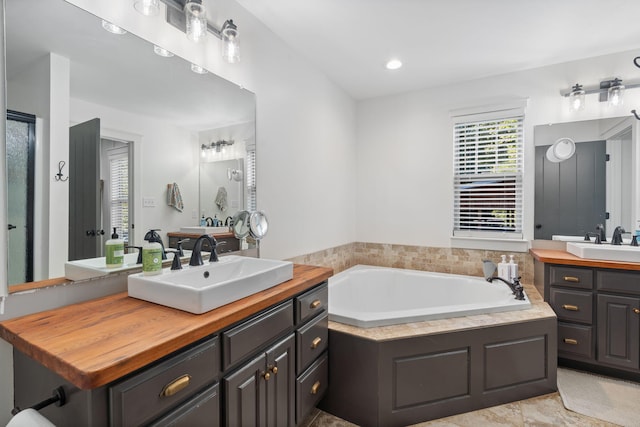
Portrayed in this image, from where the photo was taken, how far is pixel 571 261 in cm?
234

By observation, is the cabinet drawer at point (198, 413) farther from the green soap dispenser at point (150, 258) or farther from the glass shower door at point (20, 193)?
the glass shower door at point (20, 193)

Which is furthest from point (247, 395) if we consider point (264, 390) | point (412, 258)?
point (412, 258)

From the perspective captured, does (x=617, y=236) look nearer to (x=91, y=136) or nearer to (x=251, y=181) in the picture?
(x=251, y=181)

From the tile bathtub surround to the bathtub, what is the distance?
15 cm

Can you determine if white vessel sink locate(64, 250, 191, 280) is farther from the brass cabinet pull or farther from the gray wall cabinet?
the brass cabinet pull

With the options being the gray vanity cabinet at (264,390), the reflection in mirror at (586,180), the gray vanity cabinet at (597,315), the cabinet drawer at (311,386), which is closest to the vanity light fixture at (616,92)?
the reflection in mirror at (586,180)

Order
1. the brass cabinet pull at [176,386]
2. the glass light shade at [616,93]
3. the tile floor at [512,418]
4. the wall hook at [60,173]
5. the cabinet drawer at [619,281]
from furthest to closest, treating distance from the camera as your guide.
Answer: the glass light shade at [616,93]
the cabinet drawer at [619,281]
the tile floor at [512,418]
the wall hook at [60,173]
the brass cabinet pull at [176,386]

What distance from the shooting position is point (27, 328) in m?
0.97

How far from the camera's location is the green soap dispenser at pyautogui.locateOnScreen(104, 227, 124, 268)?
1335 mm

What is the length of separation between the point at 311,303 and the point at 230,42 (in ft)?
5.04

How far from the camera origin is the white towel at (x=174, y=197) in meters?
1.65

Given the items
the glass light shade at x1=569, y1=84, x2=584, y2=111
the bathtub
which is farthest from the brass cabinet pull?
the glass light shade at x1=569, y1=84, x2=584, y2=111

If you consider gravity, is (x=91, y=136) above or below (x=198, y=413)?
above

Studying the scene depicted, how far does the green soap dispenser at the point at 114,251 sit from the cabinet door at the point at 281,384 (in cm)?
77
